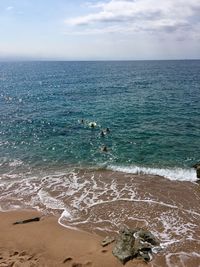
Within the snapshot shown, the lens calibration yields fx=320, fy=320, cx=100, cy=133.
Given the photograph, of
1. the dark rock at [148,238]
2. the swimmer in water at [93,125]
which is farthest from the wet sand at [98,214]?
the swimmer in water at [93,125]

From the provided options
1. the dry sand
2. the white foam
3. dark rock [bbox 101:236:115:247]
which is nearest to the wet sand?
the dry sand

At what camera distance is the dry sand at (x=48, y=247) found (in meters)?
17.9

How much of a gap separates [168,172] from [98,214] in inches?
411

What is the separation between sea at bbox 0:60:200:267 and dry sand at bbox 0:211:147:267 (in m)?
1.41

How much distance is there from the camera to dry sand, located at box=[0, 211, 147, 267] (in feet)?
58.9

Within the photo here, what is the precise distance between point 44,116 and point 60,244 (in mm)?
36335

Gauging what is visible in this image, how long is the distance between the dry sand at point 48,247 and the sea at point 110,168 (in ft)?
4.61

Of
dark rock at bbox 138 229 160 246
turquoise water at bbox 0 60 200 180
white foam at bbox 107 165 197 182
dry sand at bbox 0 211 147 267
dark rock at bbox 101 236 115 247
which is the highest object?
turquoise water at bbox 0 60 200 180

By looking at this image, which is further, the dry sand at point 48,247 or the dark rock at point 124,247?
the dark rock at point 124,247

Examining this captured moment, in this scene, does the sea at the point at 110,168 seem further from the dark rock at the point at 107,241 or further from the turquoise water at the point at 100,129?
the dark rock at the point at 107,241

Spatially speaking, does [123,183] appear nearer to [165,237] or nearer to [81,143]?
[165,237]

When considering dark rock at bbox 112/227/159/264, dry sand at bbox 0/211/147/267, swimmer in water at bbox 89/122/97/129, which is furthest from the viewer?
swimmer in water at bbox 89/122/97/129

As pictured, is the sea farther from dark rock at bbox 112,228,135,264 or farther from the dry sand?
dark rock at bbox 112,228,135,264

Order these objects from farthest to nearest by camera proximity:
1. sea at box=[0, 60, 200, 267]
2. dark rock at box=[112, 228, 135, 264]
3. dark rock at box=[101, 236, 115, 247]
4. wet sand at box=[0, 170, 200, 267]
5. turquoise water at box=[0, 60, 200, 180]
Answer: turquoise water at box=[0, 60, 200, 180] < sea at box=[0, 60, 200, 267] < dark rock at box=[101, 236, 115, 247] < wet sand at box=[0, 170, 200, 267] < dark rock at box=[112, 228, 135, 264]
